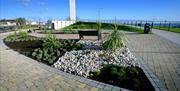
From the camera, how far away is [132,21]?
30859mm

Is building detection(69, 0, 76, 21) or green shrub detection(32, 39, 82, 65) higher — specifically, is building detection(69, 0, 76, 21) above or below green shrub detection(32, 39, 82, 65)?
above

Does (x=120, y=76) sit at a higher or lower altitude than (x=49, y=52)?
lower

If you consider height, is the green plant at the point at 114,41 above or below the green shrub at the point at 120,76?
above

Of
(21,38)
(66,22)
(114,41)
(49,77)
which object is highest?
(66,22)

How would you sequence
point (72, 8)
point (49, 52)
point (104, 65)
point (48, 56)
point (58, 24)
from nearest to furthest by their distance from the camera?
1. point (104, 65)
2. point (48, 56)
3. point (49, 52)
4. point (58, 24)
5. point (72, 8)

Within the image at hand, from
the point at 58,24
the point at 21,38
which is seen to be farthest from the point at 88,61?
the point at 58,24

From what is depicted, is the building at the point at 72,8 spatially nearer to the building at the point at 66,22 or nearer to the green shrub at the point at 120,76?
the building at the point at 66,22

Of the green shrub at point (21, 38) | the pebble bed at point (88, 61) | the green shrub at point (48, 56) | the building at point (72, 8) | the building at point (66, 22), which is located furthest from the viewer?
the building at point (72, 8)

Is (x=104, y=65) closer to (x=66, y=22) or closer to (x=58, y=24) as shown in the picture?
(x=58, y=24)

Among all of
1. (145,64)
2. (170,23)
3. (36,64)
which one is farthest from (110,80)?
(170,23)

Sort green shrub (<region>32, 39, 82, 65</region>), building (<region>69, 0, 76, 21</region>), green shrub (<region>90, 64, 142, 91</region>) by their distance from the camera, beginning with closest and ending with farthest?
1. green shrub (<region>90, 64, 142, 91</region>)
2. green shrub (<region>32, 39, 82, 65</region>)
3. building (<region>69, 0, 76, 21</region>)

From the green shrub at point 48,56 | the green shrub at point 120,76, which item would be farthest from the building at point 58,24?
the green shrub at point 120,76

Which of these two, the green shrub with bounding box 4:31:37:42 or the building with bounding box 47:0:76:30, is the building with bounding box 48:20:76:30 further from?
the green shrub with bounding box 4:31:37:42

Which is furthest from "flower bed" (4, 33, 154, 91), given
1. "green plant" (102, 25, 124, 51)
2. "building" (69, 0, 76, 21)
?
"building" (69, 0, 76, 21)
